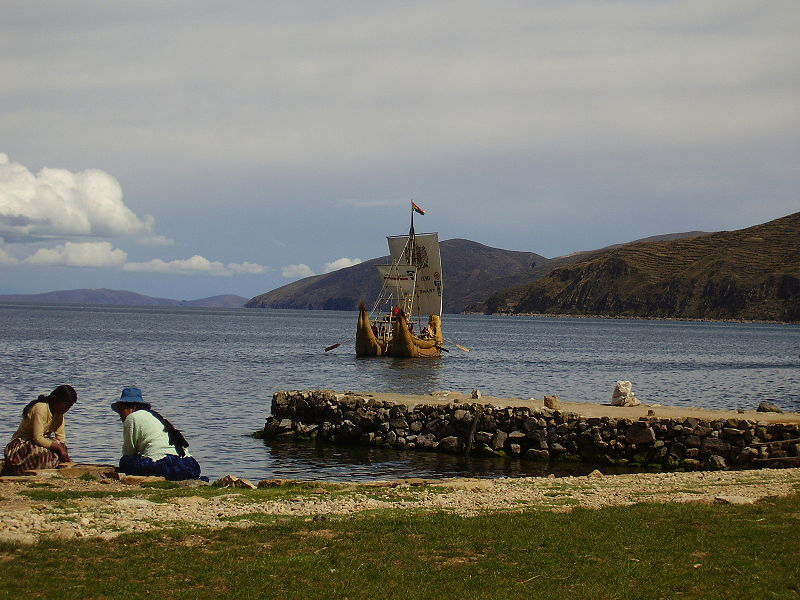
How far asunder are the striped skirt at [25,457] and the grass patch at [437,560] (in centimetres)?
480

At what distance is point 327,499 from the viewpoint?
13.0 metres

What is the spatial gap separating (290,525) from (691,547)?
4.50 metres

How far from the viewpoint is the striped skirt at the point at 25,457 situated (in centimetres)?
1402

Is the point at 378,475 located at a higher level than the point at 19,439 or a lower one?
lower

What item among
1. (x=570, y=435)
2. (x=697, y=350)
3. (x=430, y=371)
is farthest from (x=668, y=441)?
(x=697, y=350)

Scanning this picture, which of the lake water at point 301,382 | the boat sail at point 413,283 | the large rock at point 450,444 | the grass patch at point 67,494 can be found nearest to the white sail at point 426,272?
the boat sail at point 413,283

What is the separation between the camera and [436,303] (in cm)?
9406

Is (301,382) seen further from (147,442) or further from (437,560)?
(437,560)

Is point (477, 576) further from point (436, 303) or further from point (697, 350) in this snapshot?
point (697, 350)

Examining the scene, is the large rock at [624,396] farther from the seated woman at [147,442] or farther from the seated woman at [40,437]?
the seated woman at [40,437]

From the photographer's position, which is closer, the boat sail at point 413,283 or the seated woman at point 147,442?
the seated woman at point 147,442

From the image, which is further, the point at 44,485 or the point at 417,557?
the point at 44,485

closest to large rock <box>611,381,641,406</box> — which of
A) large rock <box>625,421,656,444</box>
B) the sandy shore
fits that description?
the sandy shore

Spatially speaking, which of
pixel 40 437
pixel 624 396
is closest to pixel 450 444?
pixel 624 396
